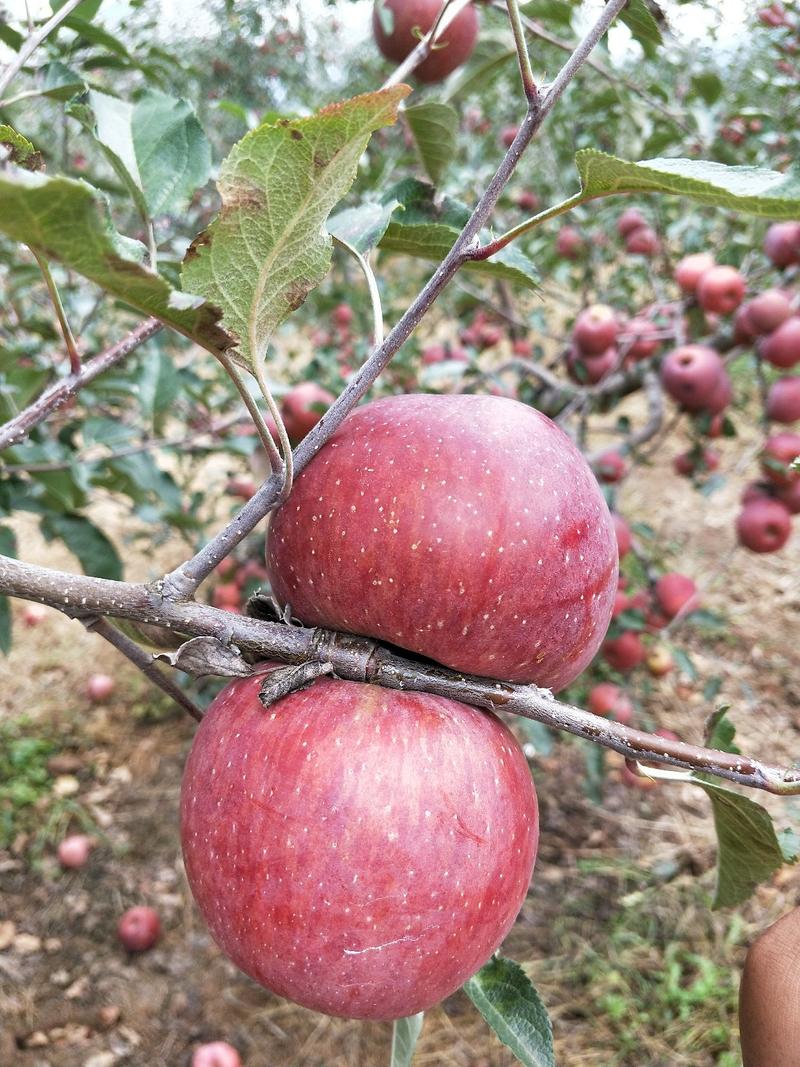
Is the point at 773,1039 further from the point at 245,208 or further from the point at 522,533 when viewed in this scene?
the point at 245,208

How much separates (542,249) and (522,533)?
7.64ft

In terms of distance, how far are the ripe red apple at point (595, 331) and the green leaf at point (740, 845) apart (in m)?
1.33

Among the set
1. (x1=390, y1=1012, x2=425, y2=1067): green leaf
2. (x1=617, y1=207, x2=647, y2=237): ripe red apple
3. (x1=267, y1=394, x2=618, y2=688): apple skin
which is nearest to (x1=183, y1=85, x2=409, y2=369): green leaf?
(x1=267, y1=394, x2=618, y2=688): apple skin

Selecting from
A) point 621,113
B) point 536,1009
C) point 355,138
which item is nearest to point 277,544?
point 355,138

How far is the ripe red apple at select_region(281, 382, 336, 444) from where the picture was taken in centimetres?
160

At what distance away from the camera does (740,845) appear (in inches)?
25.8

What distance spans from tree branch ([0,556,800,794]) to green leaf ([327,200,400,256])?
0.32 m

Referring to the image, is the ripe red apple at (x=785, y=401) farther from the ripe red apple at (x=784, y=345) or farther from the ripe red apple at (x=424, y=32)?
the ripe red apple at (x=424, y=32)

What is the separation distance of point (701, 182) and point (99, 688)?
2774 millimetres

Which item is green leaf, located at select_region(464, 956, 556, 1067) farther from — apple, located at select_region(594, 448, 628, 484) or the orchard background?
apple, located at select_region(594, 448, 628, 484)

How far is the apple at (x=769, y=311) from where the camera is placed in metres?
1.65

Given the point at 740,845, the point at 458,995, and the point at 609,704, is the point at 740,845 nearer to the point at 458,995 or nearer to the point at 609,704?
the point at 609,704

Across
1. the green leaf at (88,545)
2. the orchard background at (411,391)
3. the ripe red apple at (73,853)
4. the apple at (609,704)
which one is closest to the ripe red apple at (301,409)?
the orchard background at (411,391)

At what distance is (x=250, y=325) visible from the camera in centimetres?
52
